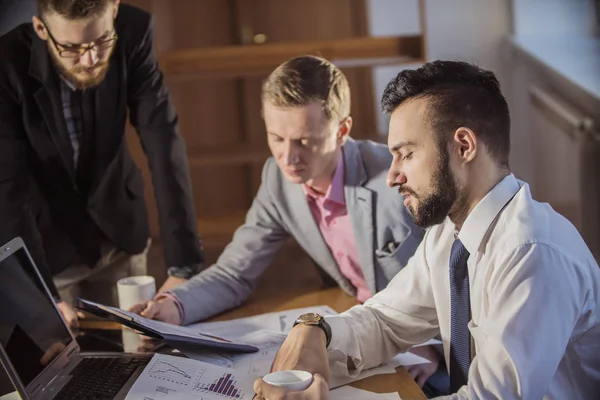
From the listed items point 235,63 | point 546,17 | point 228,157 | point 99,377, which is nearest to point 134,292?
point 99,377

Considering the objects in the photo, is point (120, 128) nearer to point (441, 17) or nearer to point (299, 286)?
point (299, 286)

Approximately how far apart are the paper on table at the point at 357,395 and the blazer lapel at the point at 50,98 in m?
1.08

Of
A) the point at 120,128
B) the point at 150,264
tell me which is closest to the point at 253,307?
the point at 120,128

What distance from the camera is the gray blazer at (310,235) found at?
6.10ft

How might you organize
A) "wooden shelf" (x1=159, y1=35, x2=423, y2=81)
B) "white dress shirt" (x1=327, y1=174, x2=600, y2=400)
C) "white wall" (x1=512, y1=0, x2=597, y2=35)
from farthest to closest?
"white wall" (x1=512, y1=0, x2=597, y2=35)
"wooden shelf" (x1=159, y1=35, x2=423, y2=81)
"white dress shirt" (x1=327, y1=174, x2=600, y2=400)

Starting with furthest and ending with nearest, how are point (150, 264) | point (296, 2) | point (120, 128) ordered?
point (296, 2) < point (150, 264) < point (120, 128)

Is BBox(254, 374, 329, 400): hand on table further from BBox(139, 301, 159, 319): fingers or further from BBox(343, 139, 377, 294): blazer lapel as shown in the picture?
BBox(343, 139, 377, 294): blazer lapel

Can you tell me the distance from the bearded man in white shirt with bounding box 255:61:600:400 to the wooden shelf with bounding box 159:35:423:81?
1.54m

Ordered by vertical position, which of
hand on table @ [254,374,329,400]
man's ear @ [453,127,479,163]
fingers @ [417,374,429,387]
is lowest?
fingers @ [417,374,429,387]

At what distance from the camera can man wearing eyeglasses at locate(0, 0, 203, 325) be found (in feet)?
6.45

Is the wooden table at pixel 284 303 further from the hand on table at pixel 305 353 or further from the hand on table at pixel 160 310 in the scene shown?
the hand on table at pixel 305 353

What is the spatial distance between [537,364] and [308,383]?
1.04 feet

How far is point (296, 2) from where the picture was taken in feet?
11.6

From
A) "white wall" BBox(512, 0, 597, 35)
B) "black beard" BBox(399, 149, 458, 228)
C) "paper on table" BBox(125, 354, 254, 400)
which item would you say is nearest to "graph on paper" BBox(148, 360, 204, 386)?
"paper on table" BBox(125, 354, 254, 400)
